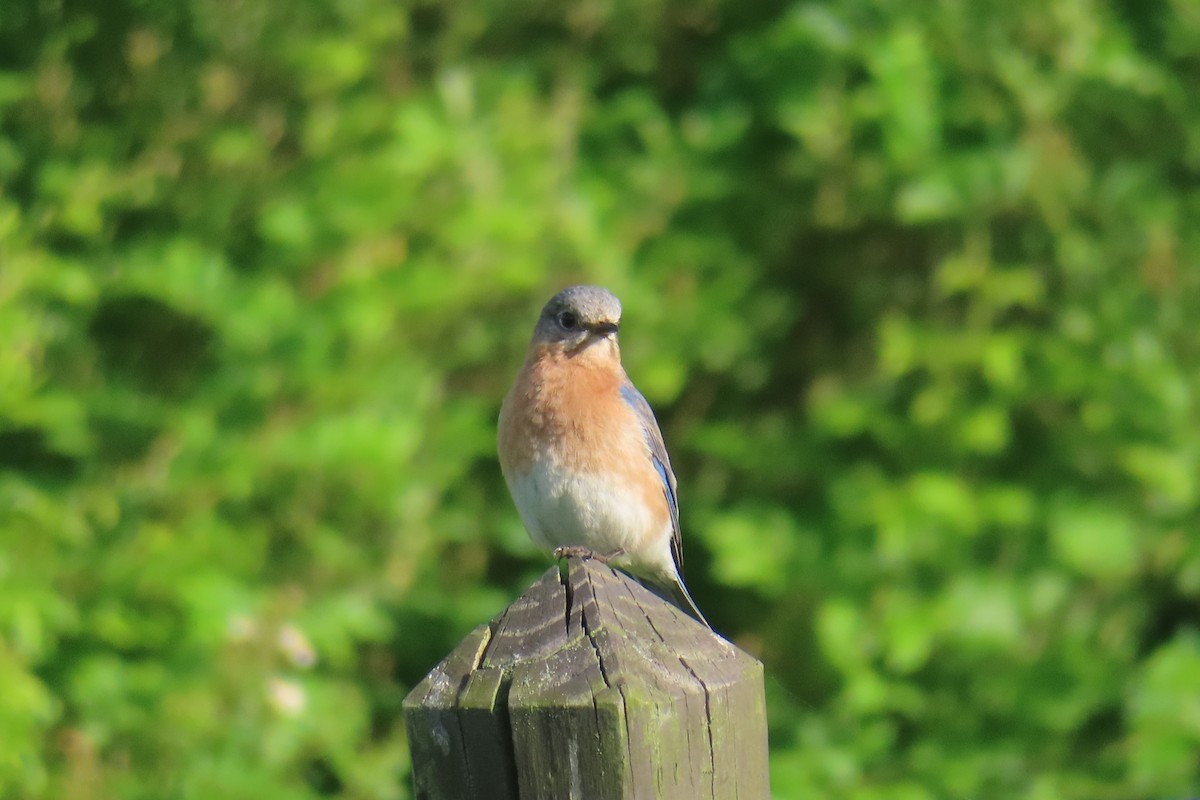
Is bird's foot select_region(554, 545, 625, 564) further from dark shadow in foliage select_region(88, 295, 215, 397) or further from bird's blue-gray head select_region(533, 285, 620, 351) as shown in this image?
dark shadow in foliage select_region(88, 295, 215, 397)

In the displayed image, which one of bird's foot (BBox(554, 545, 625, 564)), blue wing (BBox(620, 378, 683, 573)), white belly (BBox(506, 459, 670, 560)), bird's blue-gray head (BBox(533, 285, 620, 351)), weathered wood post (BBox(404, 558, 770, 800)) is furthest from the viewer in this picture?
blue wing (BBox(620, 378, 683, 573))

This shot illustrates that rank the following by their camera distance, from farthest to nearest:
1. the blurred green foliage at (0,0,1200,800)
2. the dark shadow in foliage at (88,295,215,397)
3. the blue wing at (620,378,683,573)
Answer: the dark shadow in foliage at (88,295,215,397) < the blurred green foliage at (0,0,1200,800) < the blue wing at (620,378,683,573)

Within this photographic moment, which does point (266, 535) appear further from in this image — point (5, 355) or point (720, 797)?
point (720, 797)

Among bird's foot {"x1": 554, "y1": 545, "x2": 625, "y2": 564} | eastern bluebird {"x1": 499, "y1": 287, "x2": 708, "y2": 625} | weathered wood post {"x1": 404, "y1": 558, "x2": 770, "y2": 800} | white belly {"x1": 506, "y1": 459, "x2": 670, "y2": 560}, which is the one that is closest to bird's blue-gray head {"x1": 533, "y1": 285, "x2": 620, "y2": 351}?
eastern bluebird {"x1": 499, "y1": 287, "x2": 708, "y2": 625}

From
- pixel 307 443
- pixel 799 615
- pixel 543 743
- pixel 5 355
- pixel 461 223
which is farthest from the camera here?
pixel 799 615

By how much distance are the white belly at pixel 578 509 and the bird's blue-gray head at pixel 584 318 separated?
17.4 inches

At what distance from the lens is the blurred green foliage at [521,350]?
452 centimetres

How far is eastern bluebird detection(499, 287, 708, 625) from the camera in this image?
A: 402 cm

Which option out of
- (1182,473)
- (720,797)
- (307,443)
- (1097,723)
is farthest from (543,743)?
(1097,723)

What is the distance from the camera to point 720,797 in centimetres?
184

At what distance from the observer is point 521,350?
17.1 ft

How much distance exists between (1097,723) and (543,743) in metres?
4.13

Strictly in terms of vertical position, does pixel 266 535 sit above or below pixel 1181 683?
above

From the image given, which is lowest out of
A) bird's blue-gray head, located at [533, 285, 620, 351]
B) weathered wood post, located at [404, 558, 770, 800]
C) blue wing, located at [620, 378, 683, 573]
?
weathered wood post, located at [404, 558, 770, 800]
